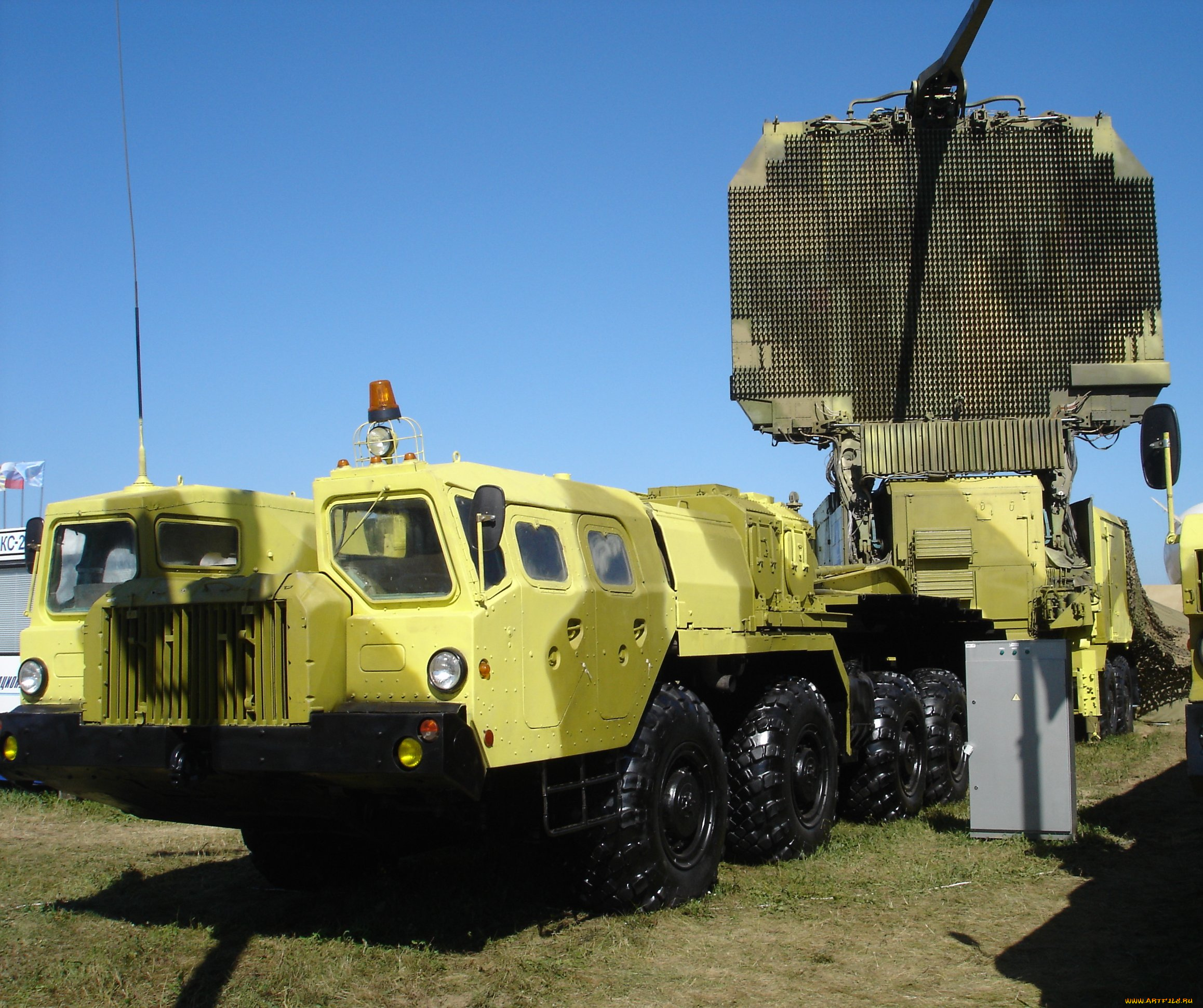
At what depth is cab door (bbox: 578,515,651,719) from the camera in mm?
6102

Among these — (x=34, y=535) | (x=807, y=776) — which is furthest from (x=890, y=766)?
(x=34, y=535)

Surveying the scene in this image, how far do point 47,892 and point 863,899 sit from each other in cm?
474

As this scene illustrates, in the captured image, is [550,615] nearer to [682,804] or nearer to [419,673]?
[419,673]

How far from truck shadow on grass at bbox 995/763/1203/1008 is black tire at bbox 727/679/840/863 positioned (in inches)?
63.4

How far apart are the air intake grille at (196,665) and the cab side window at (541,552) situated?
3.82ft

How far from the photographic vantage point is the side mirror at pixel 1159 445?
6.06m

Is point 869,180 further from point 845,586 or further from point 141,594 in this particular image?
point 141,594

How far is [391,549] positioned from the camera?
565 centimetres

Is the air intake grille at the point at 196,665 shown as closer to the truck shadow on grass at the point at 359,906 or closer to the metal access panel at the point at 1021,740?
the truck shadow on grass at the point at 359,906

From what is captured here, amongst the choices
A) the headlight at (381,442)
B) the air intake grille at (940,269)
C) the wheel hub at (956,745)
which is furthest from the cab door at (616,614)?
the air intake grille at (940,269)

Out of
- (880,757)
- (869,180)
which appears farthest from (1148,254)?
(880,757)

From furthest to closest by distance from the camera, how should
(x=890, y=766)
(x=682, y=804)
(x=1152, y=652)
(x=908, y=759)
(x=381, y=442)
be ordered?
1. (x=1152, y=652)
2. (x=908, y=759)
3. (x=890, y=766)
4. (x=682, y=804)
5. (x=381, y=442)

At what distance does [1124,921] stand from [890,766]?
3.24 metres

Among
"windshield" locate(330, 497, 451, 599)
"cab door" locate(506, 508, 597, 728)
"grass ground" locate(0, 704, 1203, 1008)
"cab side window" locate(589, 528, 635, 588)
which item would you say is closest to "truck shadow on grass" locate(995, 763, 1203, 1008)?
"grass ground" locate(0, 704, 1203, 1008)
